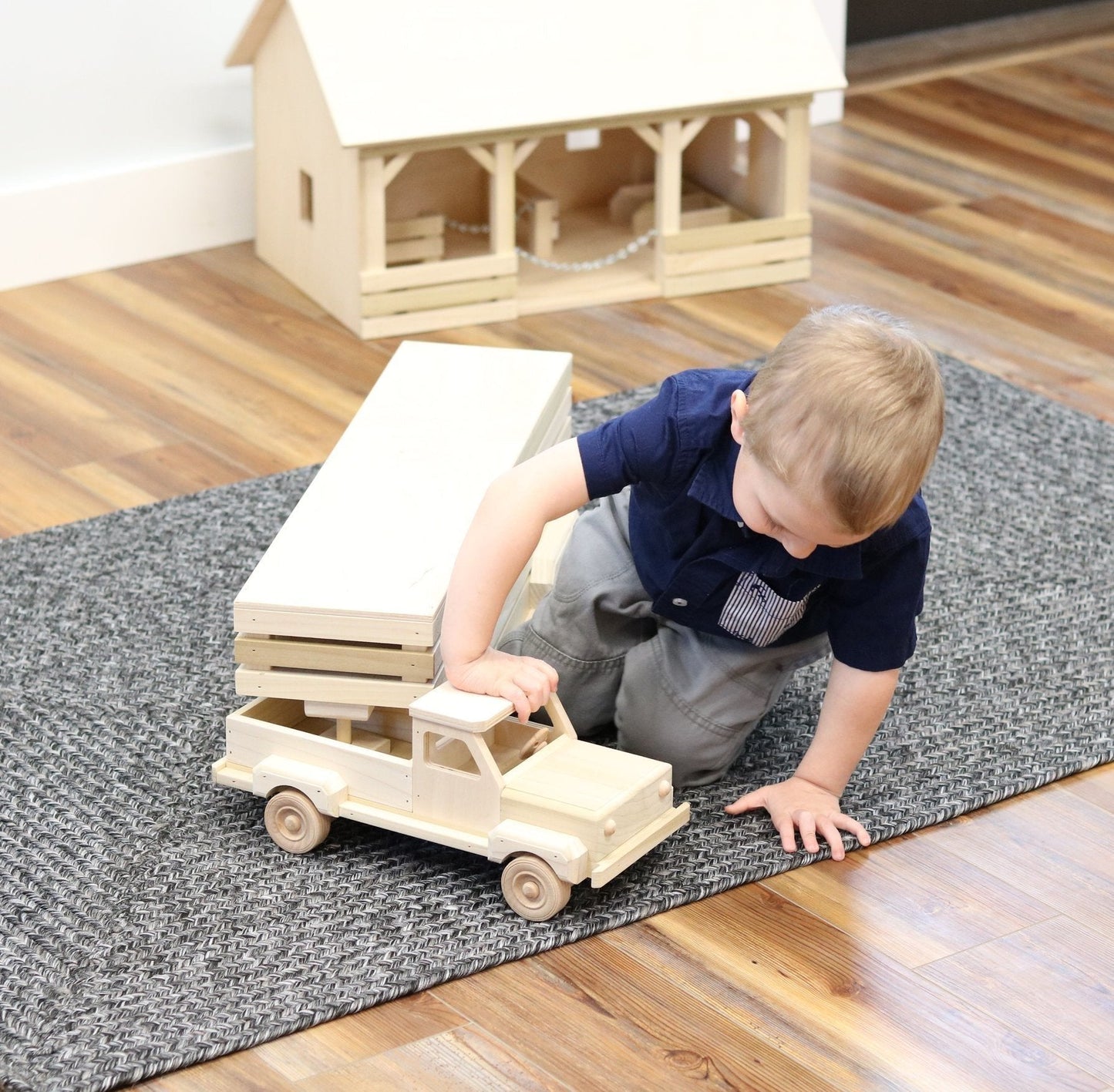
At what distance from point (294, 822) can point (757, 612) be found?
0.35m

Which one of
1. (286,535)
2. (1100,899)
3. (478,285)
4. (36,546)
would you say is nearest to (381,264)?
(478,285)

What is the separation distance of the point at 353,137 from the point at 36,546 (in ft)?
2.18

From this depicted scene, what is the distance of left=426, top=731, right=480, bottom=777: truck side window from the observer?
1.10 metres

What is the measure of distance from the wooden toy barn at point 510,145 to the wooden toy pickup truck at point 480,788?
1.00 metres

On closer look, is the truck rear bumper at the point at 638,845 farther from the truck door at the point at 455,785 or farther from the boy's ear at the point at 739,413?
the boy's ear at the point at 739,413

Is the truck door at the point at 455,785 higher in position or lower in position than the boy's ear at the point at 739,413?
lower

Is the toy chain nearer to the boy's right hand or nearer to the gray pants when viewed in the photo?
the gray pants

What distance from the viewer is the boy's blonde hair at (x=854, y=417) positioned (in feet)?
3.18

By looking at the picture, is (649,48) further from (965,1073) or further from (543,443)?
(965,1073)

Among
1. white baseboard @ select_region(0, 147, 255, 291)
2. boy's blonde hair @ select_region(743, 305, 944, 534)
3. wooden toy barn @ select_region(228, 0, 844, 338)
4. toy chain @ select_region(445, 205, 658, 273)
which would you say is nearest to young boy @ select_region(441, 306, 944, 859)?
boy's blonde hair @ select_region(743, 305, 944, 534)

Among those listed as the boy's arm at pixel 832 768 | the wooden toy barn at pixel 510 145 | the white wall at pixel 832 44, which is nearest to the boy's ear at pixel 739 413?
the boy's arm at pixel 832 768

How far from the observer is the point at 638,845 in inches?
42.8

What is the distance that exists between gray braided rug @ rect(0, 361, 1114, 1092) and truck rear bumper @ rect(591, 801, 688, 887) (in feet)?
0.10

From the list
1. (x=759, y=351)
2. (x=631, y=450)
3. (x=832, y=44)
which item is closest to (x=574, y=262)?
(x=759, y=351)
